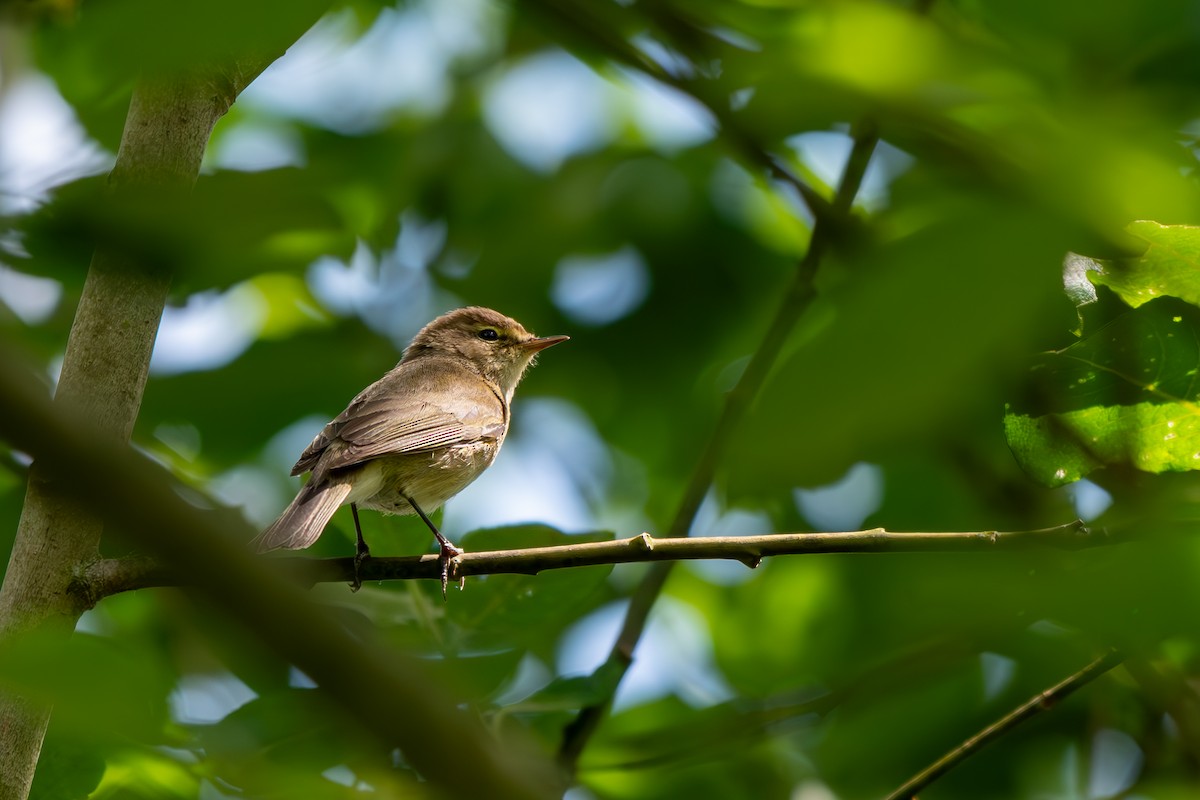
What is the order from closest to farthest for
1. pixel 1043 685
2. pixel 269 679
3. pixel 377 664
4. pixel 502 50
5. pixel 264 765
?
pixel 377 664 < pixel 264 765 < pixel 269 679 < pixel 1043 685 < pixel 502 50

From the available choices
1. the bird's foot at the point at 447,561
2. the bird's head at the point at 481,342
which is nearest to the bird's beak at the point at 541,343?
the bird's head at the point at 481,342

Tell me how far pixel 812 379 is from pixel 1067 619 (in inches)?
15.3

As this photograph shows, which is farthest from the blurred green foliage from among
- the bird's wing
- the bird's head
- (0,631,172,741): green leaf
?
the bird's head

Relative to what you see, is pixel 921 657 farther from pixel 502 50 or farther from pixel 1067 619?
pixel 502 50

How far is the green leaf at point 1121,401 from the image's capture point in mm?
1779

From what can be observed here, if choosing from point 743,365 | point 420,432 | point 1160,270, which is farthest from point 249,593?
point 420,432

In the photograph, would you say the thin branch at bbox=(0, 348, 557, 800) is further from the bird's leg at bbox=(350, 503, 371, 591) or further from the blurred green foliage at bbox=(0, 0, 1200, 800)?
the bird's leg at bbox=(350, 503, 371, 591)

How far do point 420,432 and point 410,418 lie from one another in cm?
8

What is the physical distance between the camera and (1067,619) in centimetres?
99

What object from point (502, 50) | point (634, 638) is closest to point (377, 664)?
point (634, 638)

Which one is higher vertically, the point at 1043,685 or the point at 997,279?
the point at 1043,685

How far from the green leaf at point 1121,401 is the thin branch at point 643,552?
132 mm

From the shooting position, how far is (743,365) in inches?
147

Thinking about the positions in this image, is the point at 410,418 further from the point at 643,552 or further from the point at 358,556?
the point at 643,552
